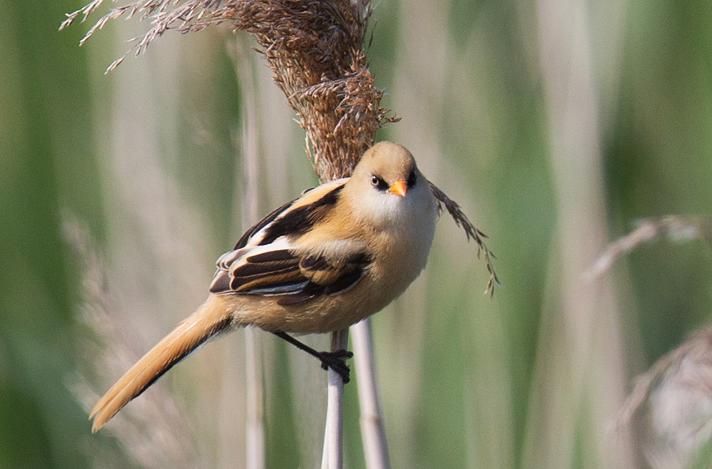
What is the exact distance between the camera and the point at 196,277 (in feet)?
8.92

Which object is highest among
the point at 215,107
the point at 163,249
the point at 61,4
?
the point at 61,4

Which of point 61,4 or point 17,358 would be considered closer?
point 17,358

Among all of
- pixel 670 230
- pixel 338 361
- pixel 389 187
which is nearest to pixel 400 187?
pixel 389 187

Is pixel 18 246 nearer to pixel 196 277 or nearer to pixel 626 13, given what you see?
pixel 196 277

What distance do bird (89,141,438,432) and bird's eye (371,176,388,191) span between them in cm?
2

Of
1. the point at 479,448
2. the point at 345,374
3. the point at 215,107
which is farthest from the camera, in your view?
the point at 215,107

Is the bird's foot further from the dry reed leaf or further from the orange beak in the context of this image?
the dry reed leaf

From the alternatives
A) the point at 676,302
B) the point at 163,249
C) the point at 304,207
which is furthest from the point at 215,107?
the point at 676,302

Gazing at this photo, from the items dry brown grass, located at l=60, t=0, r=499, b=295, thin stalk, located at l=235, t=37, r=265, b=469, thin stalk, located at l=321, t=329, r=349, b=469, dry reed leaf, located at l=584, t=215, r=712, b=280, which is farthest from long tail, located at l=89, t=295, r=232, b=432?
dry reed leaf, located at l=584, t=215, r=712, b=280

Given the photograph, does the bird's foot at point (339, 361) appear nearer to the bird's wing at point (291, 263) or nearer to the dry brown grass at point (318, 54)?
the bird's wing at point (291, 263)

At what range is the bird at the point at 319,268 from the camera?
1.92 meters

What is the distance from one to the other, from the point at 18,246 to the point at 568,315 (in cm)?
154

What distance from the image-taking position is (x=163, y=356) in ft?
6.48

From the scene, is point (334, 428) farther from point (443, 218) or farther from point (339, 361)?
point (443, 218)
